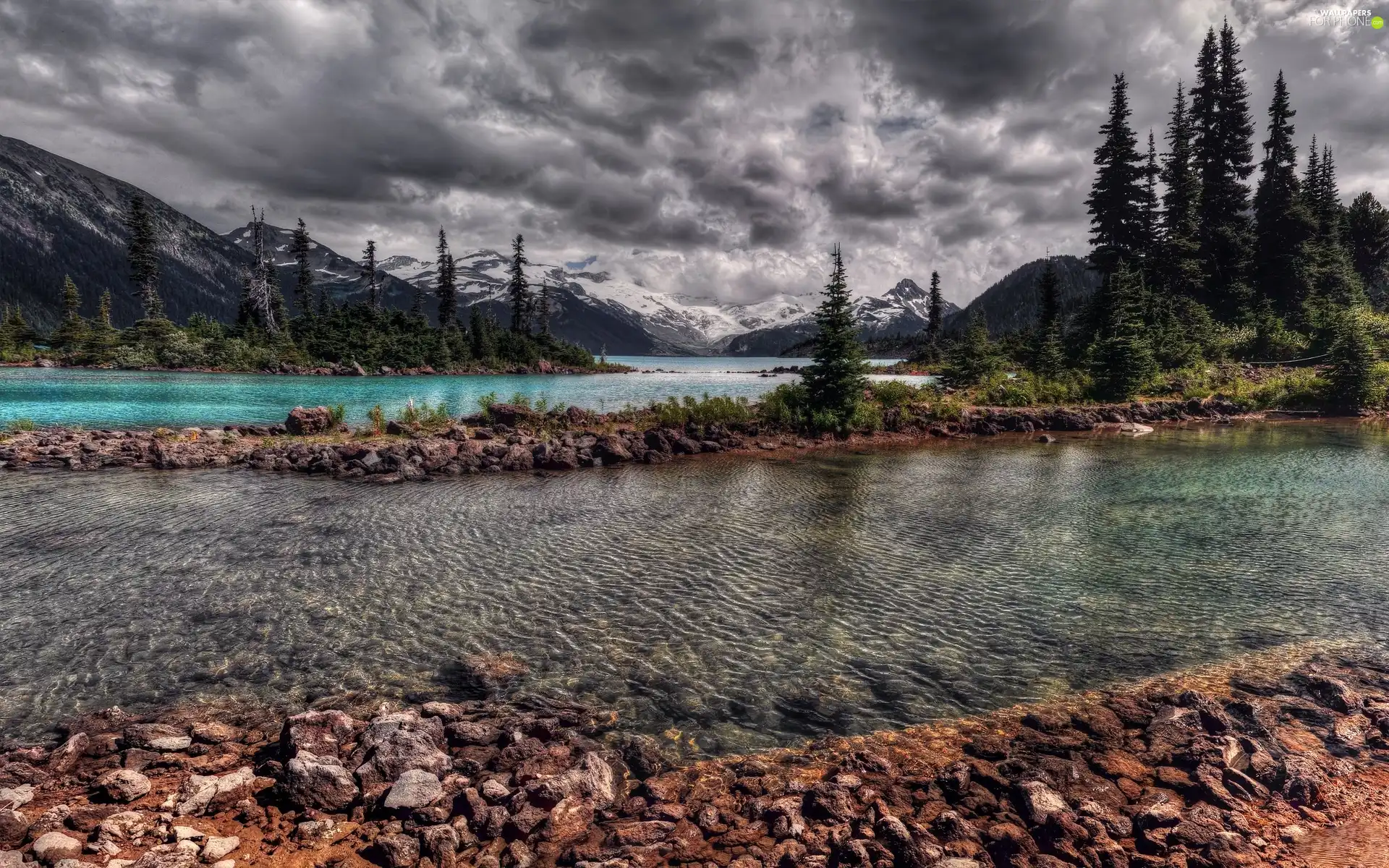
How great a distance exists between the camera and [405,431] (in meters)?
32.2

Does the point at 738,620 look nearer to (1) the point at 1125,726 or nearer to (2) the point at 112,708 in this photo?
(1) the point at 1125,726

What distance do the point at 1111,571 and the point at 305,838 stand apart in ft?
48.9

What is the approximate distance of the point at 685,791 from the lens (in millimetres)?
6387

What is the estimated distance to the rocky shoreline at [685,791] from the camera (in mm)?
5348

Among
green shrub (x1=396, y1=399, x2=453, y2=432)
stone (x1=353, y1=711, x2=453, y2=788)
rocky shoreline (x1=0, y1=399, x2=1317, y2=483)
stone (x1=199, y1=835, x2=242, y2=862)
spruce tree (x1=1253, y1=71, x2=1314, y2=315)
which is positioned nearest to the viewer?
stone (x1=199, y1=835, x2=242, y2=862)

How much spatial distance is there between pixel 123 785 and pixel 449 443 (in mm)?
22093

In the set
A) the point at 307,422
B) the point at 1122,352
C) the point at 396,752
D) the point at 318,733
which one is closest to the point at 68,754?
the point at 318,733

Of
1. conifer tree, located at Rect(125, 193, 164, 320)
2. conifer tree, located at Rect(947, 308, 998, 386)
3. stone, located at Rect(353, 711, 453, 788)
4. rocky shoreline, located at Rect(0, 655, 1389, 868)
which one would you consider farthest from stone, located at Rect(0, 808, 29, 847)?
conifer tree, located at Rect(125, 193, 164, 320)

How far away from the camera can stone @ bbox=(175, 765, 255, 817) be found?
5.81 m

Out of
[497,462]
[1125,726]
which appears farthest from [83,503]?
[1125,726]

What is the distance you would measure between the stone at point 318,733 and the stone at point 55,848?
64.3 inches

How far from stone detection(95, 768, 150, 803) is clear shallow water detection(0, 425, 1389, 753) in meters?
2.18

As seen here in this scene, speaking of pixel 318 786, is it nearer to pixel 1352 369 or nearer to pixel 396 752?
pixel 396 752

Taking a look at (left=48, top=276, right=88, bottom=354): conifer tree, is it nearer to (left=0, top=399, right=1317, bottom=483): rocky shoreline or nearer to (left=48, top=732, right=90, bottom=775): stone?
(left=0, top=399, right=1317, bottom=483): rocky shoreline
